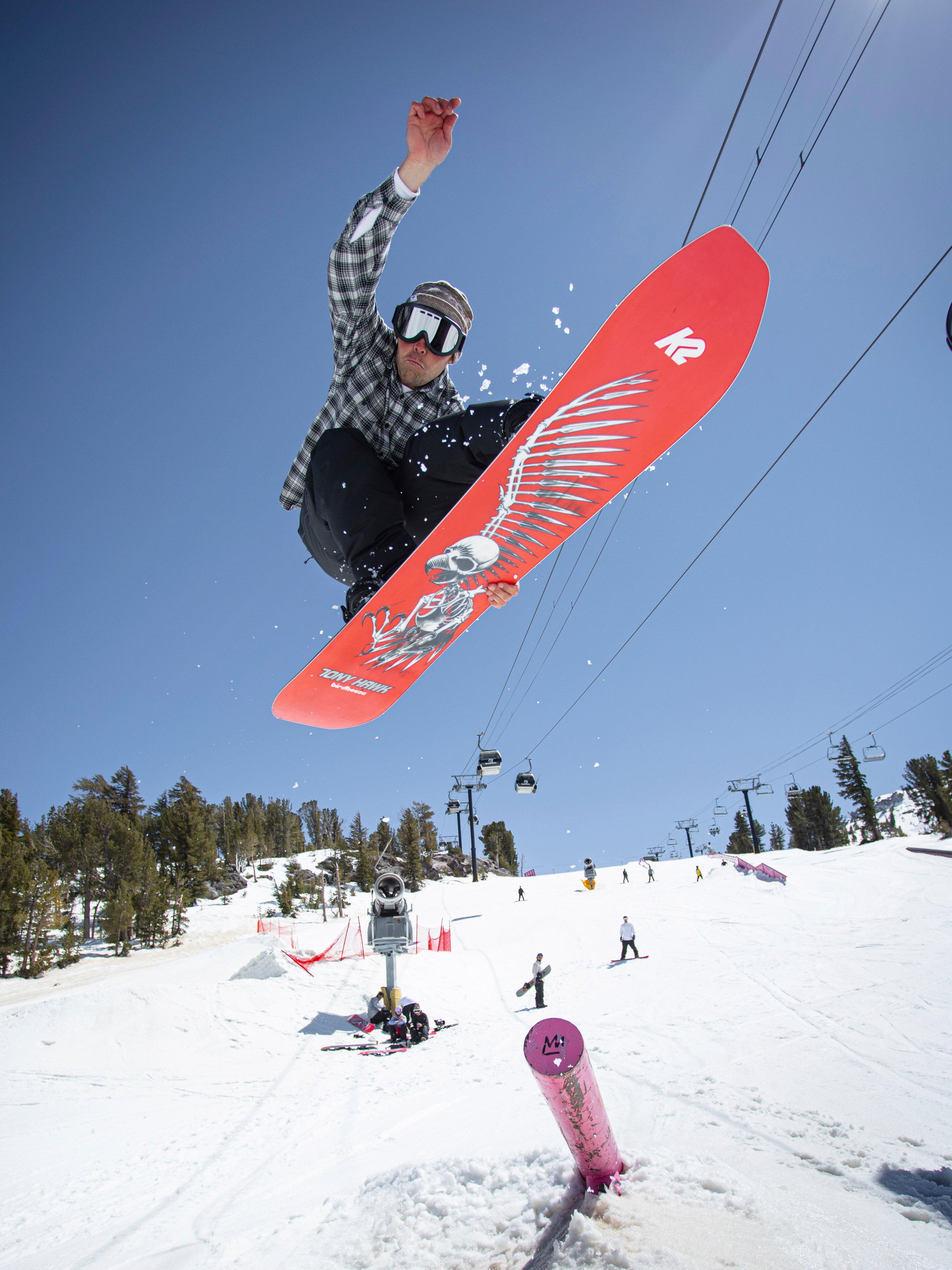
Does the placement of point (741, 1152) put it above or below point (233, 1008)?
above

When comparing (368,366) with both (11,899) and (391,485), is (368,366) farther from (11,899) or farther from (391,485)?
(11,899)

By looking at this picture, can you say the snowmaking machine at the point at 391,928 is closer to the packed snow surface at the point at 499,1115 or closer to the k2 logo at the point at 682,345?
the packed snow surface at the point at 499,1115

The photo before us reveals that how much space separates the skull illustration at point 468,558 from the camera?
336cm

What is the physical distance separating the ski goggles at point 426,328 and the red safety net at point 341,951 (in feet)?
52.3

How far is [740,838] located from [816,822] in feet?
64.8

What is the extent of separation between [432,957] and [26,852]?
92.1ft

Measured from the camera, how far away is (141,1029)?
34.8 feet

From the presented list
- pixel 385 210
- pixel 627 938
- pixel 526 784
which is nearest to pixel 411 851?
pixel 526 784

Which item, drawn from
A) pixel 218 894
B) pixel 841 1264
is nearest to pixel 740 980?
pixel 841 1264

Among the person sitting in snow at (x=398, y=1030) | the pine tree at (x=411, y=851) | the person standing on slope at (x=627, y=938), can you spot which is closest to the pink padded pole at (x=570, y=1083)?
the person sitting in snow at (x=398, y=1030)

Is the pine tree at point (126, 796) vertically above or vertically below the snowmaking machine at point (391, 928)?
above

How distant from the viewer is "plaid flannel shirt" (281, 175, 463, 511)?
255 centimetres

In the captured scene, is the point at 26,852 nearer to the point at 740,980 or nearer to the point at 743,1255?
the point at 740,980

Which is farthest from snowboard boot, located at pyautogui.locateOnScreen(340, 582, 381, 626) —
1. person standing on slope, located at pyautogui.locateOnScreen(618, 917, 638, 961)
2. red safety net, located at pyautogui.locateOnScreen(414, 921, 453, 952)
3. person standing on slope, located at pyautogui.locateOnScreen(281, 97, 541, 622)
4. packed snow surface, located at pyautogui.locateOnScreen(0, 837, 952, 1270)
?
red safety net, located at pyautogui.locateOnScreen(414, 921, 453, 952)
